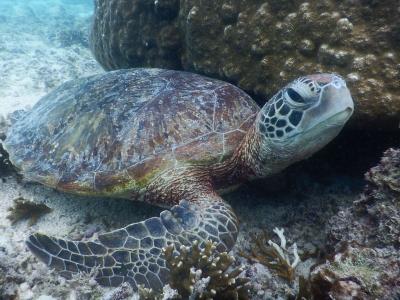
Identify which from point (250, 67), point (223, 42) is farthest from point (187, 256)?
point (223, 42)

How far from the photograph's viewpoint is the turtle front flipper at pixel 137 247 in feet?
7.75

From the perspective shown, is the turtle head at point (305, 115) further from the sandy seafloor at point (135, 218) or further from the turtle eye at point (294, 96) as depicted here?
the sandy seafloor at point (135, 218)

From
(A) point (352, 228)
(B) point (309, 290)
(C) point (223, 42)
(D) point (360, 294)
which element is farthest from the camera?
(C) point (223, 42)

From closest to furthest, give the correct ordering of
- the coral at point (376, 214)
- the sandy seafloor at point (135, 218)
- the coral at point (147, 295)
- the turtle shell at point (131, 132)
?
the coral at point (376, 214), the coral at point (147, 295), the sandy seafloor at point (135, 218), the turtle shell at point (131, 132)

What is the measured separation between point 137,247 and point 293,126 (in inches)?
59.2

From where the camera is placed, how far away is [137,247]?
2434 mm

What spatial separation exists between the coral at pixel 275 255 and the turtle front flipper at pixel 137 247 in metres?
0.33

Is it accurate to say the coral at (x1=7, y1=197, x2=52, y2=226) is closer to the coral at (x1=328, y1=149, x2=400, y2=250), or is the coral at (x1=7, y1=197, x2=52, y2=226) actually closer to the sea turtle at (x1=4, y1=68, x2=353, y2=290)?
the sea turtle at (x1=4, y1=68, x2=353, y2=290)

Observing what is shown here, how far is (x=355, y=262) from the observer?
1.86 metres

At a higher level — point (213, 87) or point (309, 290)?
point (213, 87)

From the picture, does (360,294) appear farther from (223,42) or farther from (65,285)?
(223,42)

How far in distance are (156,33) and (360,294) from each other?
4117mm

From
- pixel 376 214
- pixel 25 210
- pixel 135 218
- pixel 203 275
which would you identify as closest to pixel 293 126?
pixel 376 214

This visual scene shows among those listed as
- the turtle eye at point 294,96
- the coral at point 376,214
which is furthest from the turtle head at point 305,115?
the coral at point 376,214
